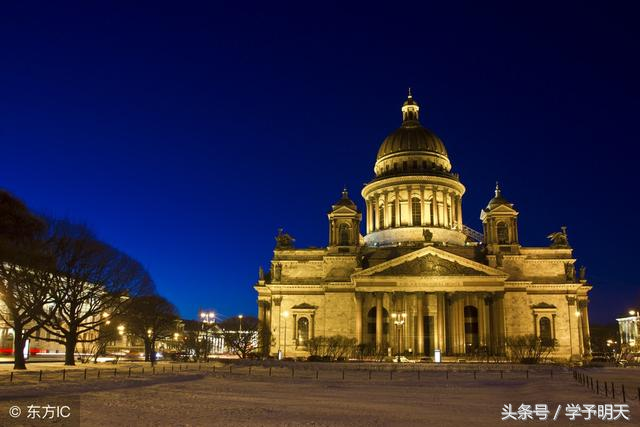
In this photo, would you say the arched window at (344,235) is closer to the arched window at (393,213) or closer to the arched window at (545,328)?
the arched window at (393,213)

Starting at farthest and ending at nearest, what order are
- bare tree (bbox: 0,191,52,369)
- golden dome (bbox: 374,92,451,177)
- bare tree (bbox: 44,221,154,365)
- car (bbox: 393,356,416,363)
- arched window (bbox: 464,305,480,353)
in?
golden dome (bbox: 374,92,451,177) < arched window (bbox: 464,305,480,353) < car (bbox: 393,356,416,363) < bare tree (bbox: 44,221,154,365) < bare tree (bbox: 0,191,52,369)

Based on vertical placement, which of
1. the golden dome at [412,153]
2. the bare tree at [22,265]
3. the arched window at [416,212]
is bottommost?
the bare tree at [22,265]

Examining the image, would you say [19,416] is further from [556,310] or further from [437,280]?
[556,310]

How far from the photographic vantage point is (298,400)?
27688 millimetres

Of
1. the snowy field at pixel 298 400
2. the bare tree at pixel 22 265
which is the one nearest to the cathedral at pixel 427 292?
the snowy field at pixel 298 400

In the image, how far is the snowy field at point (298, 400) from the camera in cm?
2077

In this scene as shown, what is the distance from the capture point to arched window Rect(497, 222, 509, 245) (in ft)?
258

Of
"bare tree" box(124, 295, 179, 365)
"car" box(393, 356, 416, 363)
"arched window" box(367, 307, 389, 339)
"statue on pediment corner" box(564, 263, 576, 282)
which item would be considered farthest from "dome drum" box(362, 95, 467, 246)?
"bare tree" box(124, 295, 179, 365)

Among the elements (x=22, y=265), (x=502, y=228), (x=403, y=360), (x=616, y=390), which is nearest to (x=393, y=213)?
(x=502, y=228)

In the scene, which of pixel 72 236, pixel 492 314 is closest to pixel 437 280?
pixel 492 314

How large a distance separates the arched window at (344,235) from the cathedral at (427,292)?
0.14 metres

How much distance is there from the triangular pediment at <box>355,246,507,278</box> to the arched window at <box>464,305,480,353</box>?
642 cm

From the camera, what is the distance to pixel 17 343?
1882 inches

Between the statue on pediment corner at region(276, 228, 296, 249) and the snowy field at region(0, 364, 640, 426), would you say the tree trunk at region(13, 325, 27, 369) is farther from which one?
the statue on pediment corner at region(276, 228, 296, 249)
